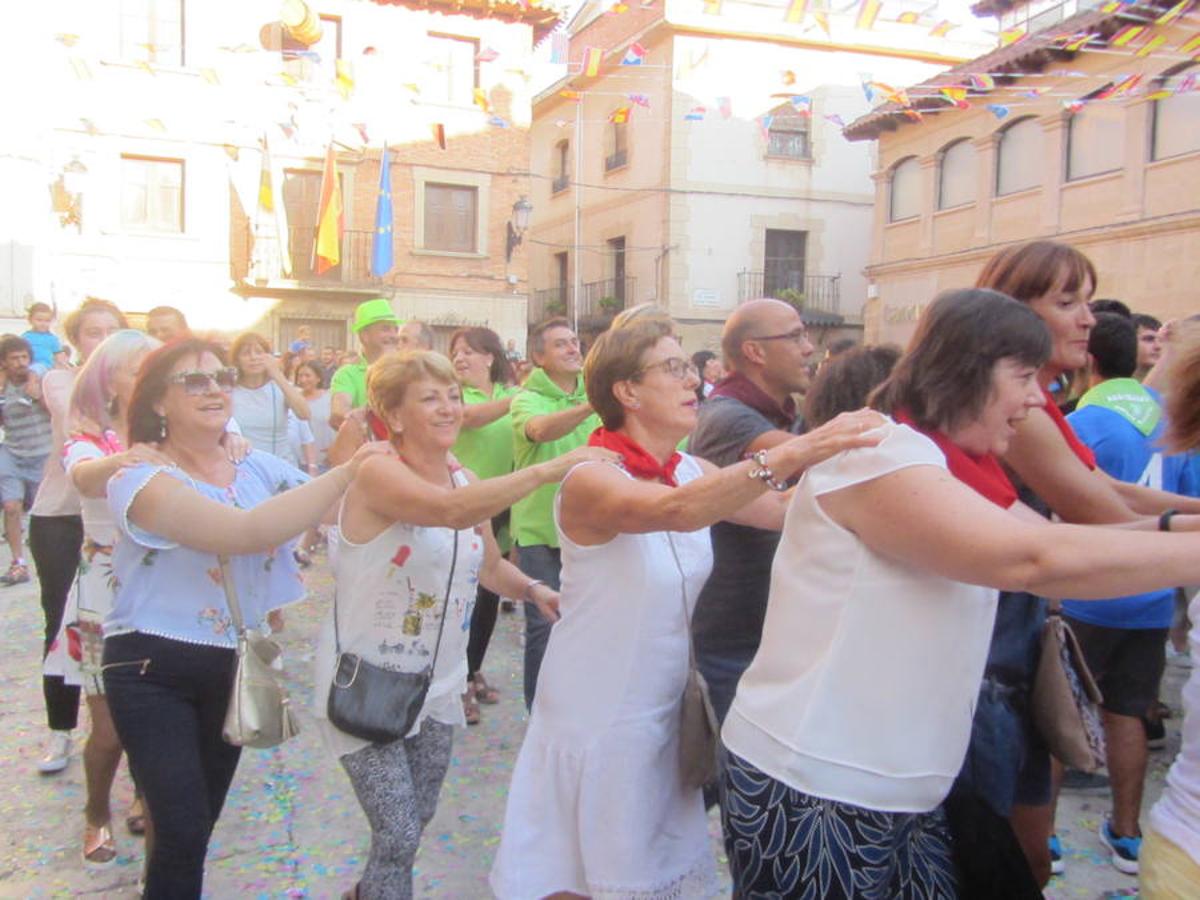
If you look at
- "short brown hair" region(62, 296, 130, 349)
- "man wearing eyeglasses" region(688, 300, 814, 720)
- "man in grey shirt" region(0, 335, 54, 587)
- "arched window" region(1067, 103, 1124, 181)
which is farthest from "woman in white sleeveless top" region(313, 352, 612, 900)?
"arched window" region(1067, 103, 1124, 181)

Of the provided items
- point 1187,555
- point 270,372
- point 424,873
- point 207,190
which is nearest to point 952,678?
point 1187,555

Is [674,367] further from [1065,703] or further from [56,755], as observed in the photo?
[56,755]

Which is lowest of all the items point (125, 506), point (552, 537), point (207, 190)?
point (552, 537)

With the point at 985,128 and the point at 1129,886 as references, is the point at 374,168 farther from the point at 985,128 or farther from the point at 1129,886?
the point at 1129,886

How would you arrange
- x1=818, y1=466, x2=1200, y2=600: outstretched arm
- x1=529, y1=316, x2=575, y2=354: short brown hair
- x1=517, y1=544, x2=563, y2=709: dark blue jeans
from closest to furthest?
x1=818, y1=466, x2=1200, y2=600: outstretched arm → x1=517, y1=544, x2=563, y2=709: dark blue jeans → x1=529, y1=316, x2=575, y2=354: short brown hair

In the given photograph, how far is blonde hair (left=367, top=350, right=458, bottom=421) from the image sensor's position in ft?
9.31

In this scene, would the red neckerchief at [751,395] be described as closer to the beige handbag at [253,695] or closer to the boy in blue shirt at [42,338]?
the beige handbag at [253,695]

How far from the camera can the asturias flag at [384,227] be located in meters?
19.6

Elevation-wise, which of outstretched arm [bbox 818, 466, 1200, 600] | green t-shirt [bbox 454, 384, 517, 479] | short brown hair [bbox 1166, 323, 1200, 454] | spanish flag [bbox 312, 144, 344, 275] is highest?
spanish flag [bbox 312, 144, 344, 275]

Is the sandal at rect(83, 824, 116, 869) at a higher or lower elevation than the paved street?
higher

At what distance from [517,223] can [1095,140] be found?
11.6m

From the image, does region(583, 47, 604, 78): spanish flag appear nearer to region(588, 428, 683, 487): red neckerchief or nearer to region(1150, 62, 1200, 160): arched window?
region(1150, 62, 1200, 160): arched window

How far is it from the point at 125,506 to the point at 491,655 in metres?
3.68

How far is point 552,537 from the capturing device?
4352 millimetres
